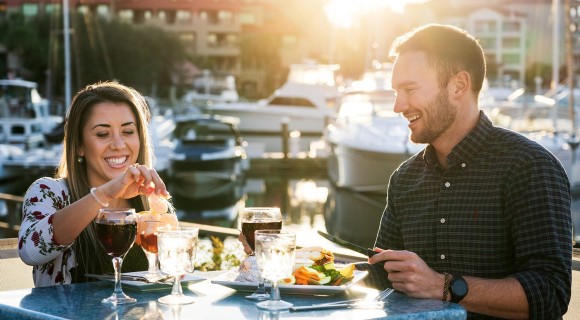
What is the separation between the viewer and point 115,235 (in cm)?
259

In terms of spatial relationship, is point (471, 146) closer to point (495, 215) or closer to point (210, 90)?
point (495, 215)

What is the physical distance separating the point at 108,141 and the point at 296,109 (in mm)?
36561

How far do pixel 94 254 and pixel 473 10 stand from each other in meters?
73.3

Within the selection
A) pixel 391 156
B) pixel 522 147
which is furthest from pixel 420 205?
pixel 391 156

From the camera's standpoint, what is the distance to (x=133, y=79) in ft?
182

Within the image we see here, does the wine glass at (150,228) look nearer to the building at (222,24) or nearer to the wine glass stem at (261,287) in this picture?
the wine glass stem at (261,287)

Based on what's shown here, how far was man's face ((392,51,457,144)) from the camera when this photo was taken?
3.26 metres

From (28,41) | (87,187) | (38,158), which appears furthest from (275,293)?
(28,41)

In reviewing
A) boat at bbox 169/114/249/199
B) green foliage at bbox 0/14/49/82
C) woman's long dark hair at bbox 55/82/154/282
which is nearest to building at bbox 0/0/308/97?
green foliage at bbox 0/14/49/82

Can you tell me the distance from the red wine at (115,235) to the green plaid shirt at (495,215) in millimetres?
1136

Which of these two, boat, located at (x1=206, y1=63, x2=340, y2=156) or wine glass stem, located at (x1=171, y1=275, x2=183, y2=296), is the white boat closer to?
wine glass stem, located at (x1=171, y1=275, x2=183, y2=296)

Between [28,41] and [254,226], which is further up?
[28,41]

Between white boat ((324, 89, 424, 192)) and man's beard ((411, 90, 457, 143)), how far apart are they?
14.5 meters

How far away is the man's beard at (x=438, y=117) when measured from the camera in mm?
3273
